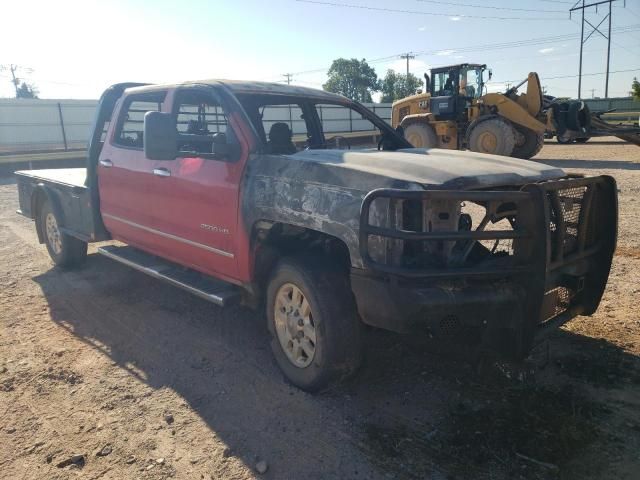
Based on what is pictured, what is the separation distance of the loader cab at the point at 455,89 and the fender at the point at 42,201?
40.9 ft

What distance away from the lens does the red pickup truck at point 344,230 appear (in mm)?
2730

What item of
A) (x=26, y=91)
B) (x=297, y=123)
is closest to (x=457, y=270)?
(x=297, y=123)

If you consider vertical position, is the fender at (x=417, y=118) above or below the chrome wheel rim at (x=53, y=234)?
above

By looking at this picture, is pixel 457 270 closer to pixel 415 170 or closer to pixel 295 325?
pixel 415 170

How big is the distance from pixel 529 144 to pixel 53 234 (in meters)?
13.3

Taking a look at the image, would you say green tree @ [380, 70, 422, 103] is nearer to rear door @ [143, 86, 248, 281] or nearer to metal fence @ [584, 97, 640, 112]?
metal fence @ [584, 97, 640, 112]

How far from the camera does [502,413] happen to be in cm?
298

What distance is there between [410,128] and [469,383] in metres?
14.5

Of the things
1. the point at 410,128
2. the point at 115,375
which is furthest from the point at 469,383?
the point at 410,128

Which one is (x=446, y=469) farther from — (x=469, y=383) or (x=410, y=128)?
(x=410, y=128)

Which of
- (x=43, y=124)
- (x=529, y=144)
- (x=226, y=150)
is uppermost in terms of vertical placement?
(x=43, y=124)

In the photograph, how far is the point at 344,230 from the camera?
2.92 meters

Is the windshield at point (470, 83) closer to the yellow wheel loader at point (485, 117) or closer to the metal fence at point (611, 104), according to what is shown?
the yellow wheel loader at point (485, 117)

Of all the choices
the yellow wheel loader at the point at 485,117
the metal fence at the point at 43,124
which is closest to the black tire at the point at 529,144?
the yellow wheel loader at the point at 485,117
